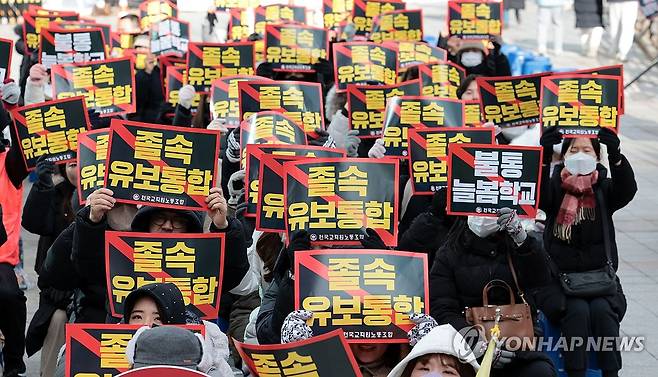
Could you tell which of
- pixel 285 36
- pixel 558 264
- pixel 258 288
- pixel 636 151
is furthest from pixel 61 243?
pixel 636 151

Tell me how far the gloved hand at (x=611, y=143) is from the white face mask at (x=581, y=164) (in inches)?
5.6

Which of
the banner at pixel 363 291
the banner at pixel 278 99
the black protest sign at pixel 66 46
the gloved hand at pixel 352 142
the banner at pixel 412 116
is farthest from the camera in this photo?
the black protest sign at pixel 66 46

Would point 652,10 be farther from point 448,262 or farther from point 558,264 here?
point 448,262

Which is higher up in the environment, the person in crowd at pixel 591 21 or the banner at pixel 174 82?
the banner at pixel 174 82

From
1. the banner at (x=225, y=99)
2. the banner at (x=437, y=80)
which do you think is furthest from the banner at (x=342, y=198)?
the banner at (x=437, y=80)

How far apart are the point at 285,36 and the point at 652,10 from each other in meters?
7.98

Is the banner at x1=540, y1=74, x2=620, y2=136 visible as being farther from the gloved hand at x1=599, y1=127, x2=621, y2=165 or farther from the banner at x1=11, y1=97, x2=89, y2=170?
the banner at x1=11, y1=97, x2=89, y2=170

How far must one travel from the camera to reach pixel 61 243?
7.99 metres

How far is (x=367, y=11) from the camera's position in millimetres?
17641

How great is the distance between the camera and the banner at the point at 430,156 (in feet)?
31.4

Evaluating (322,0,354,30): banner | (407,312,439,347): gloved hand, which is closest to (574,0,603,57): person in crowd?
(322,0,354,30): banner

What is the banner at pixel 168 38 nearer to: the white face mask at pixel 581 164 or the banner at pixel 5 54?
the banner at pixel 5 54

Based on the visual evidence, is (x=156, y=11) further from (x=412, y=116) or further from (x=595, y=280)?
(x=595, y=280)

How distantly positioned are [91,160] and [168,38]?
26.5 feet
